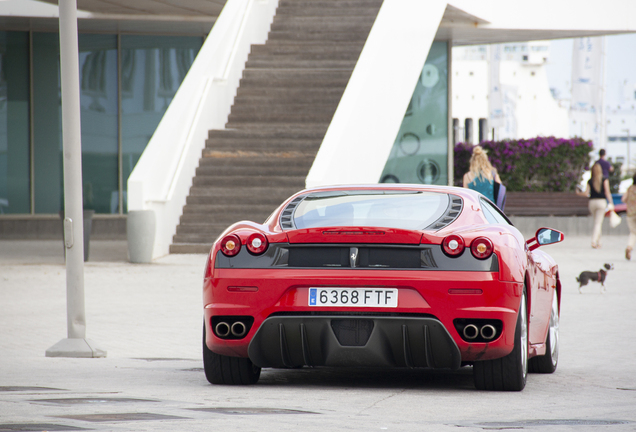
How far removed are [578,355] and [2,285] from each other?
25.6 ft

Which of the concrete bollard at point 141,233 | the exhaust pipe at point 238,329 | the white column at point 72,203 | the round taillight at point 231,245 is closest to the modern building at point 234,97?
the concrete bollard at point 141,233

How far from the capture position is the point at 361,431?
4.39 meters

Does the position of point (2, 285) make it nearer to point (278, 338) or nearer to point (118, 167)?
point (278, 338)

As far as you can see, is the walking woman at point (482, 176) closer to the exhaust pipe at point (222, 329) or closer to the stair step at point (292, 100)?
the stair step at point (292, 100)

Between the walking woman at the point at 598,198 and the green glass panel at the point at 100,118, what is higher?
the green glass panel at the point at 100,118

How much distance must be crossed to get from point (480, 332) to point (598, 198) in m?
16.5

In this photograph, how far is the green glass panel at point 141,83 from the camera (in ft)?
81.7

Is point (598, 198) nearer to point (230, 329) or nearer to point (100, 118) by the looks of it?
point (100, 118)

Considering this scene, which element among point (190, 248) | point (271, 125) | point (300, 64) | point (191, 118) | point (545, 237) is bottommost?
point (190, 248)

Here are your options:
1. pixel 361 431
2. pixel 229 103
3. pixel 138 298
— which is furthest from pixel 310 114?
pixel 361 431

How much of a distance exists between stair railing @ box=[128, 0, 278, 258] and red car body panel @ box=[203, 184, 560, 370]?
10.6 metres

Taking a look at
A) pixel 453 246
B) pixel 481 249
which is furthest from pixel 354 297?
pixel 481 249

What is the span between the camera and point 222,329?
18.6 ft

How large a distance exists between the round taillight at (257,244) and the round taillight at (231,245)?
66mm
